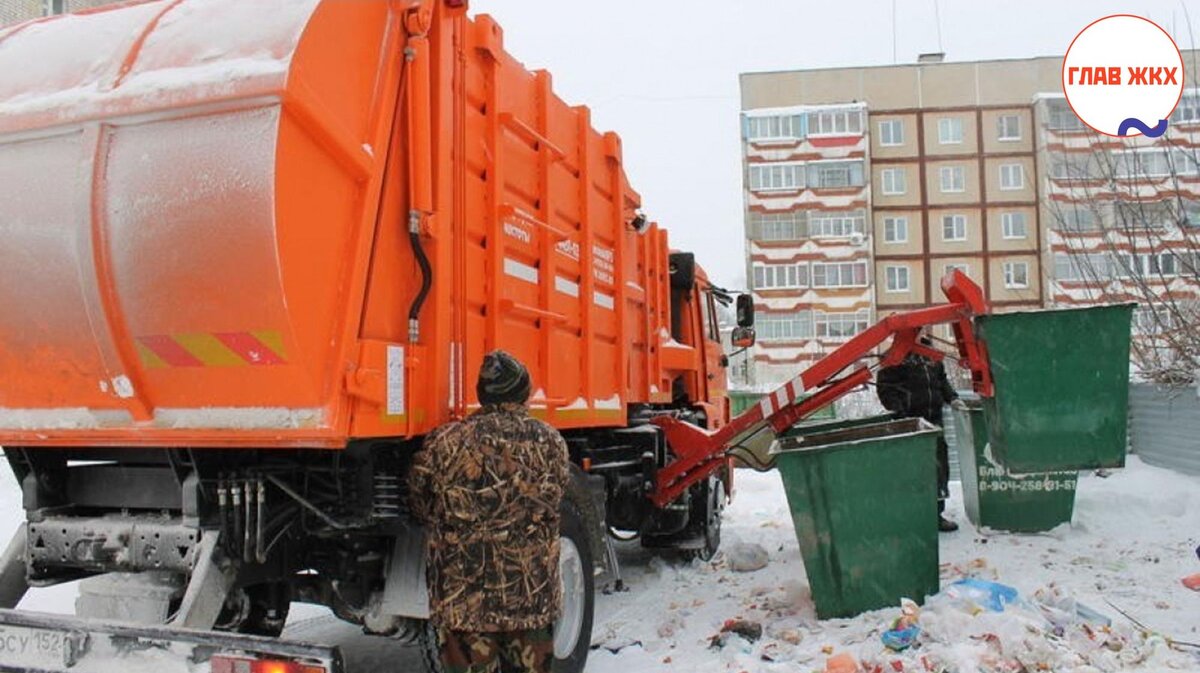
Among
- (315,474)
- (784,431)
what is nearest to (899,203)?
(784,431)

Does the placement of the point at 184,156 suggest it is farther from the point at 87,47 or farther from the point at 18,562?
the point at 18,562

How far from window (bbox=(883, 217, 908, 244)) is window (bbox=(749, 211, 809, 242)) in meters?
4.54

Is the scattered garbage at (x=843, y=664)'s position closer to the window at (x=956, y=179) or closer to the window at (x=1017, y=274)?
the window at (x=1017, y=274)

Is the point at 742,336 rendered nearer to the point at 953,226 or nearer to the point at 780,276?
the point at 780,276

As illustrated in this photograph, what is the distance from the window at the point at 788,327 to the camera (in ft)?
148

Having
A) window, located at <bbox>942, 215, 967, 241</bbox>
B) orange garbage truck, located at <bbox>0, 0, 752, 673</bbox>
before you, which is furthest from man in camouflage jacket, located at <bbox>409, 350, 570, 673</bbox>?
window, located at <bbox>942, 215, 967, 241</bbox>

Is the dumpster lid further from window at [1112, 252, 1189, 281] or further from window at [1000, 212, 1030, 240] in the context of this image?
window at [1000, 212, 1030, 240]

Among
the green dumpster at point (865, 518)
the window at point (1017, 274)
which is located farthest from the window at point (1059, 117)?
the green dumpster at point (865, 518)

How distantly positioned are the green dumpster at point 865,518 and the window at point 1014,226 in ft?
148

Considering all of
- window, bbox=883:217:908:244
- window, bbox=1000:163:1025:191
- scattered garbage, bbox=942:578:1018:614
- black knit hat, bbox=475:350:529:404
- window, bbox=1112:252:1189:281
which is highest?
window, bbox=1000:163:1025:191

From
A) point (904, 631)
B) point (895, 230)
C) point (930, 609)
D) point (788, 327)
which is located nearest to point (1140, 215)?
point (930, 609)

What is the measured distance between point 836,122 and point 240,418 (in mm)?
45085

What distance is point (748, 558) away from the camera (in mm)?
6938

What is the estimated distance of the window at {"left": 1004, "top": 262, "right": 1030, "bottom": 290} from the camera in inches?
1817
